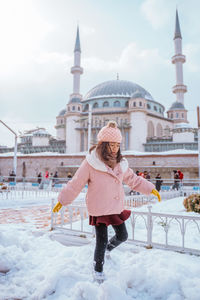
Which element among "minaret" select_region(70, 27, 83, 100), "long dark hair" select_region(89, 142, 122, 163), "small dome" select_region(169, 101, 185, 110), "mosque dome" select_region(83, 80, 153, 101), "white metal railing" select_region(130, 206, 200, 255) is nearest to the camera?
"long dark hair" select_region(89, 142, 122, 163)

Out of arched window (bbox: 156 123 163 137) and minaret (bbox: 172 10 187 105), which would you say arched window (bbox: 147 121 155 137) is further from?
minaret (bbox: 172 10 187 105)

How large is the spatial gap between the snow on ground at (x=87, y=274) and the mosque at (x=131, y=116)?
29.5 meters

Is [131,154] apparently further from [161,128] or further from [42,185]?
[161,128]

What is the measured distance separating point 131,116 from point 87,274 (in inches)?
1272

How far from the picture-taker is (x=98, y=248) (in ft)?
7.24

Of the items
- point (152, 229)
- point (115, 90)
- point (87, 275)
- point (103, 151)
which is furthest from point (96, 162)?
point (115, 90)

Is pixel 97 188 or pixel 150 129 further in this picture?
pixel 150 129

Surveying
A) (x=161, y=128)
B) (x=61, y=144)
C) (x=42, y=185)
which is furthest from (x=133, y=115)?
(x=42, y=185)

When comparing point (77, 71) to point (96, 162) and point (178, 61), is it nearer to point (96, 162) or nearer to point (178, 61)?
point (178, 61)

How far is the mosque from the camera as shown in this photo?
3278 centimetres

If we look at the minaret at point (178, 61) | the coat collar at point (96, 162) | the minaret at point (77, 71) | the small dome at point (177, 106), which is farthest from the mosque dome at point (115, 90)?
the coat collar at point (96, 162)

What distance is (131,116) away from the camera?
33688 mm

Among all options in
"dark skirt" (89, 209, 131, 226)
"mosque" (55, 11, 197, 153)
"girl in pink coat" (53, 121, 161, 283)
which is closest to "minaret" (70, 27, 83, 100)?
"mosque" (55, 11, 197, 153)

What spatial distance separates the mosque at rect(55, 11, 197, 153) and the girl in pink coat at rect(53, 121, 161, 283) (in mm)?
29677
